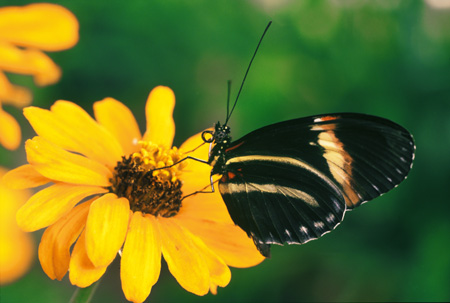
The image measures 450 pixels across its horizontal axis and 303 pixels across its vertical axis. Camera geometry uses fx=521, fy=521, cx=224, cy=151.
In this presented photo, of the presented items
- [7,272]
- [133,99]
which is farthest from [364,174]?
[133,99]

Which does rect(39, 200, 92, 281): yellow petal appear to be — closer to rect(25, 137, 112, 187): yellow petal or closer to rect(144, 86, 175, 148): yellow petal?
rect(25, 137, 112, 187): yellow petal

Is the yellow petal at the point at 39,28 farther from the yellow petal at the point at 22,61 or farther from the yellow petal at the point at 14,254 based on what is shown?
the yellow petal at the point at 14,254

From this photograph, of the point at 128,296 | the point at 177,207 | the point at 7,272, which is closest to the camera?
the point at 128,296

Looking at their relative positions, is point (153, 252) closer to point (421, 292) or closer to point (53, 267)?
point (53, 267)

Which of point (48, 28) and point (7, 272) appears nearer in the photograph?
point (48, 28)

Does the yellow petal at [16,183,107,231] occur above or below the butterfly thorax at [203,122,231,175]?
below

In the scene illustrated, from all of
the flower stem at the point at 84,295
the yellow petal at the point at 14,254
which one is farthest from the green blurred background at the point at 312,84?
the flower stem at the point at 84,295

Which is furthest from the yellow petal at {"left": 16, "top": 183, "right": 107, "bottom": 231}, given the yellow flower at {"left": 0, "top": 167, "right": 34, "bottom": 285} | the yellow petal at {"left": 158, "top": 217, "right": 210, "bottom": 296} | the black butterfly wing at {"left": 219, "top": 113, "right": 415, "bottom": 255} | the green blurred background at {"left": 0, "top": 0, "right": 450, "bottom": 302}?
the green blurred background at {"left": 0, "top": 0, "right": 450, "bottom": 302}

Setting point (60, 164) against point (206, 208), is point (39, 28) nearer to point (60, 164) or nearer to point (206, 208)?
point (60, 164)
